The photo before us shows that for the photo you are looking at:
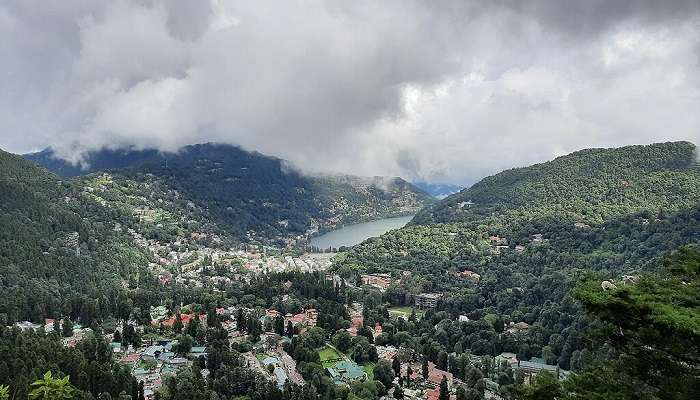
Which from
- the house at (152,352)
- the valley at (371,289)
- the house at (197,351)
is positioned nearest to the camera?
the valley at (371,289)

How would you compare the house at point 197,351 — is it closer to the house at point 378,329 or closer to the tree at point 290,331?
the tree at point 290,331

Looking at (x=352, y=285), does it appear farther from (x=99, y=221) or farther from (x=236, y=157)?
(x=236, y=157)

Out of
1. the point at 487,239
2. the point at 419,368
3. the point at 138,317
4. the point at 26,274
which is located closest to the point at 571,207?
the point at 487,239

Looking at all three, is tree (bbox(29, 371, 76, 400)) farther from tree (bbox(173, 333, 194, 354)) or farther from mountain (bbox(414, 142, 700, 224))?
mountain (bbox(414, 142, 700, 224))

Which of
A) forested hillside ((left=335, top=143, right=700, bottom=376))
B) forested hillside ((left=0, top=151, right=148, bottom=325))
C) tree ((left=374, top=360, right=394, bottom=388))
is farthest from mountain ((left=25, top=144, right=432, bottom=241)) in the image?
tree ((left=374, top=360, right=394, bottom=388))

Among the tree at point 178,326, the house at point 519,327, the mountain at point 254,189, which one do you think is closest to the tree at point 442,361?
the house at point 519,327

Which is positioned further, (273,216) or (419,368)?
(273,216)
